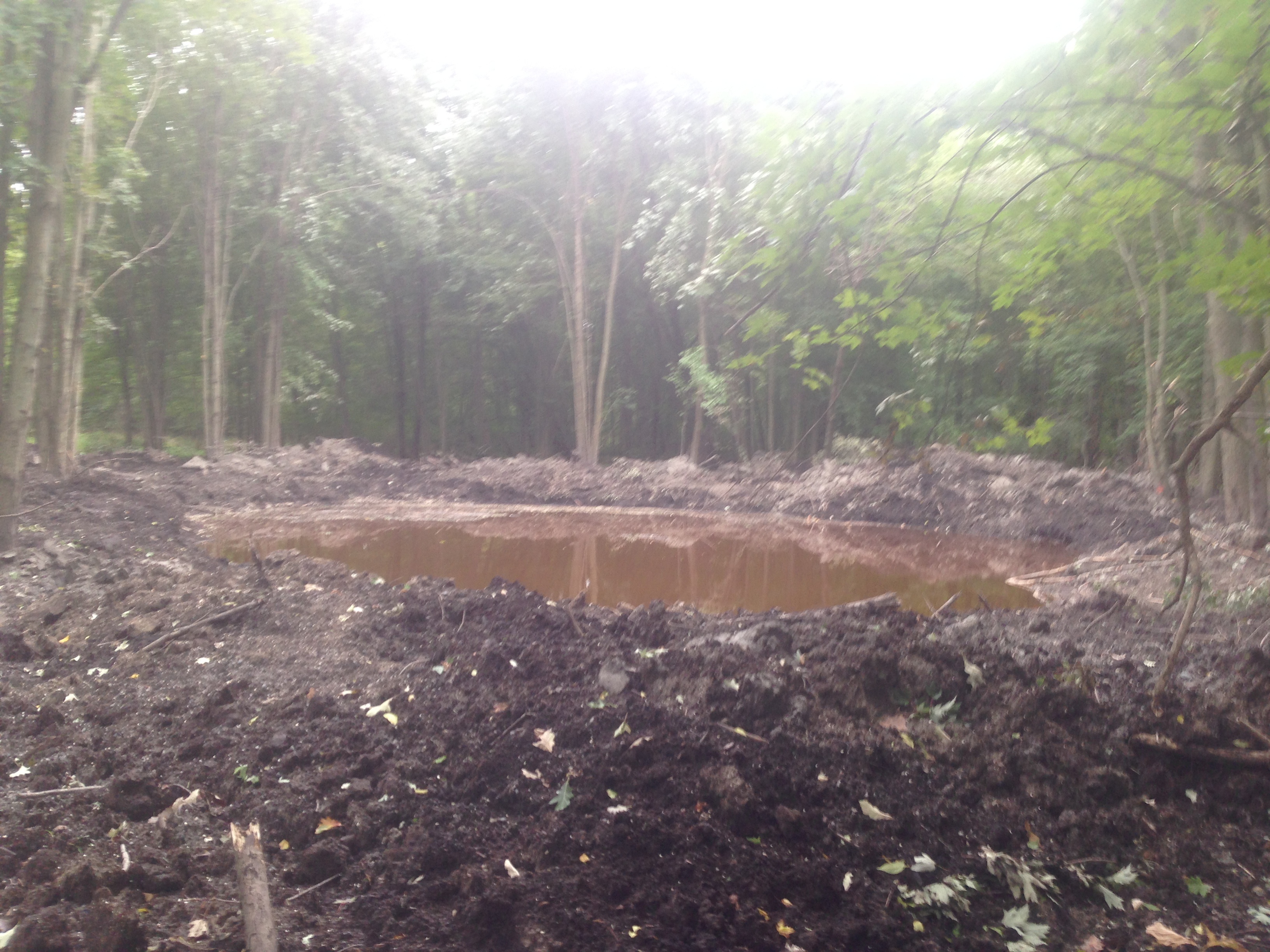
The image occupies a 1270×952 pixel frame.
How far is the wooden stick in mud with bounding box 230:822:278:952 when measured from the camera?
8.30 ft

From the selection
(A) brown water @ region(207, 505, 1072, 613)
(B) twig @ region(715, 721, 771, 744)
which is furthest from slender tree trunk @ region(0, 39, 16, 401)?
(B) twig @ region(715, 721, 771, 744)

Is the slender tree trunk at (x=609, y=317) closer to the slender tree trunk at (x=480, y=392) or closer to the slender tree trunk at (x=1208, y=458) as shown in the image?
the slender tree trunk at (x=480, y=392)

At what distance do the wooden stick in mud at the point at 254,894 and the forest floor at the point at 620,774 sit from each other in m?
0.40

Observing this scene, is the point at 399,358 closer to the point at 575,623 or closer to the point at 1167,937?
the point at 575,623

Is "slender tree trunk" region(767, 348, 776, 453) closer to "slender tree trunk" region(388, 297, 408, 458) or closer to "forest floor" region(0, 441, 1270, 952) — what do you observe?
"slender tree trunk" region(388, 297, 408, 458)

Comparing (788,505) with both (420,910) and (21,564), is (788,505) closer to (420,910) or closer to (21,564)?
(21,564)

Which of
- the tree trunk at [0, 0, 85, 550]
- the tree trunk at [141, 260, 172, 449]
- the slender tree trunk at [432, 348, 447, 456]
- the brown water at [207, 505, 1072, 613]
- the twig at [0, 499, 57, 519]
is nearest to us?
the tree trunk at [0, 0, 85, 550]

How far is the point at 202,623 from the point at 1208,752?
596 cm

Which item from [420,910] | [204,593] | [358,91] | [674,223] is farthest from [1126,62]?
[358,91]

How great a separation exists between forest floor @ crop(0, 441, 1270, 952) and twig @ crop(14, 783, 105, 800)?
34mm

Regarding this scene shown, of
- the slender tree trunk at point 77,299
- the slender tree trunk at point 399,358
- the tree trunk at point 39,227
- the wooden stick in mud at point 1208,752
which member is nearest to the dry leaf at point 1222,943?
the wooden stick in mud at point 1208,752

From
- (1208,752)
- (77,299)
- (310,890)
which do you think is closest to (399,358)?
(77,299)

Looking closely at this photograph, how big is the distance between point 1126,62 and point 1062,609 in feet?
14.6

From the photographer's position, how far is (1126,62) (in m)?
4.19
